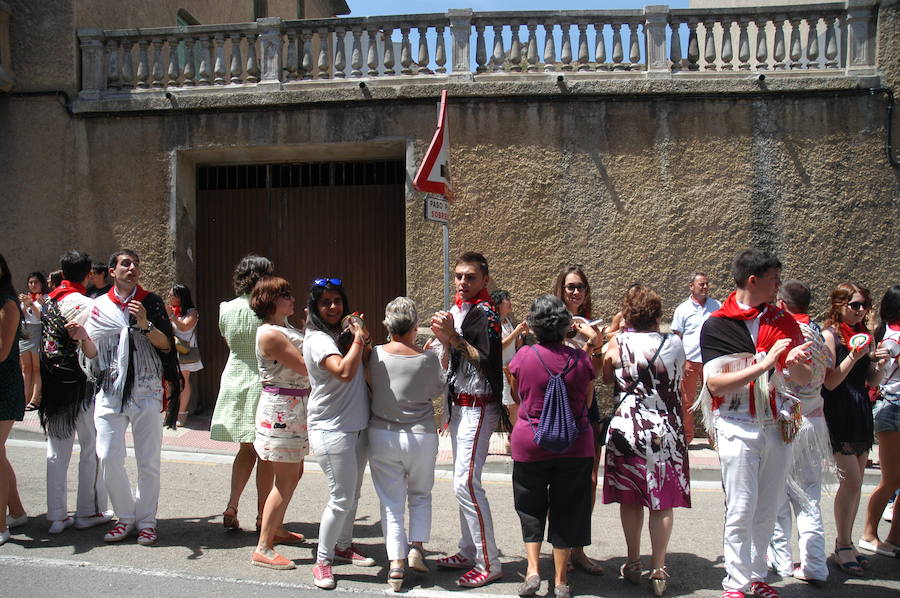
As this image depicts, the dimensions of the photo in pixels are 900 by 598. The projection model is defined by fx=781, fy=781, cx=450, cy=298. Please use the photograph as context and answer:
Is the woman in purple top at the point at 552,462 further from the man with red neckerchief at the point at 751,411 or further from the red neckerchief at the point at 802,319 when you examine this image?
the red neckerchief at the point at 802,319

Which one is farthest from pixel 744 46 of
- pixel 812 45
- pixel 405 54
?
pixel 405 54

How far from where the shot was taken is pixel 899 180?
31.2 feet

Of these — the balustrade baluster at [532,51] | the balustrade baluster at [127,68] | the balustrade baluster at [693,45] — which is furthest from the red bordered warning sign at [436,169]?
the balustrade baluster at [127,68]

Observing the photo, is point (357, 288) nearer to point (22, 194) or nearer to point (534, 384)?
point (22, 194)

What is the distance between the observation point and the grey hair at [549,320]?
4.66 metres

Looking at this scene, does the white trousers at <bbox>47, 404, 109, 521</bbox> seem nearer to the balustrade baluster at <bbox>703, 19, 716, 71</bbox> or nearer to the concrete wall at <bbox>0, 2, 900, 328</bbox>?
the concrete wall at <bbox>0, 2, 900, 328</bbox>

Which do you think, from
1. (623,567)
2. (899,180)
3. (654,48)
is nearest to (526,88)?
(654,48)

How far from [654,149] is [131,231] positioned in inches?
276

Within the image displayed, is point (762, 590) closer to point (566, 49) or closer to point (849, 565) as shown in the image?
point (849, 565)

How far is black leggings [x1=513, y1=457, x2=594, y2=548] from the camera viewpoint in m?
4.57

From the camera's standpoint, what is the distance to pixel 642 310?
15.6 ft

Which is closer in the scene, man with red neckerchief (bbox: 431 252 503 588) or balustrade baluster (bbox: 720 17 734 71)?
man with red neckerchief (bbox: 431 252 503 588)

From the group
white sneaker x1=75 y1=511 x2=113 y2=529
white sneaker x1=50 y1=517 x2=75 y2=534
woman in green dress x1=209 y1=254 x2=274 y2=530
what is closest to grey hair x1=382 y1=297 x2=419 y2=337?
woman in green dress x1=209 y1=254 x2=274 y2=530

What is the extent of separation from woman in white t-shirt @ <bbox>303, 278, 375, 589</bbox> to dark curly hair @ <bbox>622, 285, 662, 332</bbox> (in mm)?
1632
